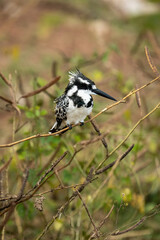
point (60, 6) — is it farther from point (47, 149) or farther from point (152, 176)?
point (47, 149)

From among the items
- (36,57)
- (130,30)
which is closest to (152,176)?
(36,57)

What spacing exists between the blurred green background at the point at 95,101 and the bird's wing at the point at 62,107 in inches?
7.9

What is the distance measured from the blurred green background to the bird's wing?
201mm

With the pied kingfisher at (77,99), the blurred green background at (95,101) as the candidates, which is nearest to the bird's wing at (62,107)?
the pied kingfisher at (77,99)

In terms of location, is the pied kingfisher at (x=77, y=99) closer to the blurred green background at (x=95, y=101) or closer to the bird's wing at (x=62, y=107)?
the bird's wing at (x=62, y=107)

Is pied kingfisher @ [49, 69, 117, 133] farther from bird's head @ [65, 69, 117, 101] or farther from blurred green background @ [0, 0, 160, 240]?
blurred green background @ [0, 0, 160, 240]

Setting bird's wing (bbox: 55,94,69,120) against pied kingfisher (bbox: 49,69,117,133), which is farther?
bird's wing (bbox: 55,94,69,120)

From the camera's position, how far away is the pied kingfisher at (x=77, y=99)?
2.17 metres

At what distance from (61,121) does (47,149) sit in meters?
0.33

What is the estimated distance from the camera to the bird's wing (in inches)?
89.7

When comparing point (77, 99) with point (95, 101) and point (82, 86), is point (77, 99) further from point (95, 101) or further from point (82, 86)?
point (95, 101)

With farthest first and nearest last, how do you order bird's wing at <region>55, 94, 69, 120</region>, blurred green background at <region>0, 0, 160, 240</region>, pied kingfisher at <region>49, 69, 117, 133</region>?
blurred green background at <region>0, 0, 160, 240</region> < bird's wing at <region>55, 94, 69, 120</region> < pied kingfisher at <region>49, 69, 117, 133</region>

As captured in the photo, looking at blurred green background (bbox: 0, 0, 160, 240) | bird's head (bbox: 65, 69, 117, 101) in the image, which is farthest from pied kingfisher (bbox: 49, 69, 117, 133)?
blurred green background (bbox: 0, 0, 160, 240)

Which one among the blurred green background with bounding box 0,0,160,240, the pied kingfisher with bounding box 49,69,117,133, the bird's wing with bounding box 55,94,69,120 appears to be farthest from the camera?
the blurred green background with bounding box 0,0,160,240
